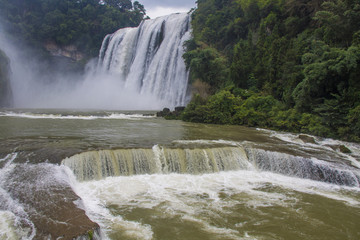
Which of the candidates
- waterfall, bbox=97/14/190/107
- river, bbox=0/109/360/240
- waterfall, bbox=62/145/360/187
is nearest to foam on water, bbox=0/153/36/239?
river, bbox=0/109/360/240

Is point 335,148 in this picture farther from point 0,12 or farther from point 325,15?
point 0,12

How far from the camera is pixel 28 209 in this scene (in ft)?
15.8

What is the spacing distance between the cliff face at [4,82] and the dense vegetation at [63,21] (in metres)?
12.1

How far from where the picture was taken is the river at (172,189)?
15.4 ft

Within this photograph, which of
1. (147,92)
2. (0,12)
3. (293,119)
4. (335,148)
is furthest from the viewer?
(0,12)

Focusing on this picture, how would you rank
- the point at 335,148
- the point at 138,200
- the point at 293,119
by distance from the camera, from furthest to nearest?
the point at 293,119 < the point at 335,148 < the point at 138,200

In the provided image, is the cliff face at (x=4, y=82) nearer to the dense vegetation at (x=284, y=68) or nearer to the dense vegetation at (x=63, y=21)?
the dense vegetation at (x=63, y=21)

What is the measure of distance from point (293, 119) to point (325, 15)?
594cm

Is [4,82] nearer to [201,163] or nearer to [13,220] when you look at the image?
[201,163]

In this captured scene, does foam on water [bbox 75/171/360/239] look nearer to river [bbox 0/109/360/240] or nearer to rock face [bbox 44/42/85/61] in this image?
river [bbox 0/109/360/240]

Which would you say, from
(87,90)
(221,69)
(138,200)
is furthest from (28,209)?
(87,90)

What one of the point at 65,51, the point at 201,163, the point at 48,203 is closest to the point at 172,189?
the point at 201,163

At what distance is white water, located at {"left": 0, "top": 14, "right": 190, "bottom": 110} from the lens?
2770cm

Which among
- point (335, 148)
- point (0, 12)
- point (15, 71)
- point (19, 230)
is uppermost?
point (0, 12)
